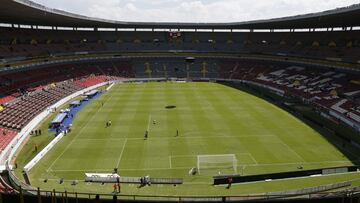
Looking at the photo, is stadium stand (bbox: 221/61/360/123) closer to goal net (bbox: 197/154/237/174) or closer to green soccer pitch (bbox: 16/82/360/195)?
green soccer pitch (bbox: 16/82/360/195)

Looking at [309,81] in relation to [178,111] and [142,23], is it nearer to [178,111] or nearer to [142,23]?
[178,111]

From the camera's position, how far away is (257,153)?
31266 mm

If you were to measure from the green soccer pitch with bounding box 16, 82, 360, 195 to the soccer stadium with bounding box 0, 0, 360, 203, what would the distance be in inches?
5.7

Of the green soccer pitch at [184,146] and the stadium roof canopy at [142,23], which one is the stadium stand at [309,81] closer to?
the green soccer pitch at [184,146]

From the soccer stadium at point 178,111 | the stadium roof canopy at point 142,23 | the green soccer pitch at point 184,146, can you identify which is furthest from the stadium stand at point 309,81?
the stadium roof canopy at point 142,23

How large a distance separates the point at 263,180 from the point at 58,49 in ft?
205

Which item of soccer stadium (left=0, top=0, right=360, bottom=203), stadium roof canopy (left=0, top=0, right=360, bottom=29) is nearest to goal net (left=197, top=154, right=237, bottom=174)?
soccer stadium (left=0, top=0, right=360, bottom=203)

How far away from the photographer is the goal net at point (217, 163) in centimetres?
2755

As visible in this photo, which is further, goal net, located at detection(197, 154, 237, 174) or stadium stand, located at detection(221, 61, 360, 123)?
stadium stand, located at detection(221, 61, 360, 123)

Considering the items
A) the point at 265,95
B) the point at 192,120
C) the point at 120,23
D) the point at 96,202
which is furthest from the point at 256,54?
the point at 96,202

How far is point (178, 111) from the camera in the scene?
156ft

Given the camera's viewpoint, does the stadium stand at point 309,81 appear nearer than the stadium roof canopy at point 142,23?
No

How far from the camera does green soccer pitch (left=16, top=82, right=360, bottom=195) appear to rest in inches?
998

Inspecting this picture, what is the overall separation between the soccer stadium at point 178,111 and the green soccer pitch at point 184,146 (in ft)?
0.48
